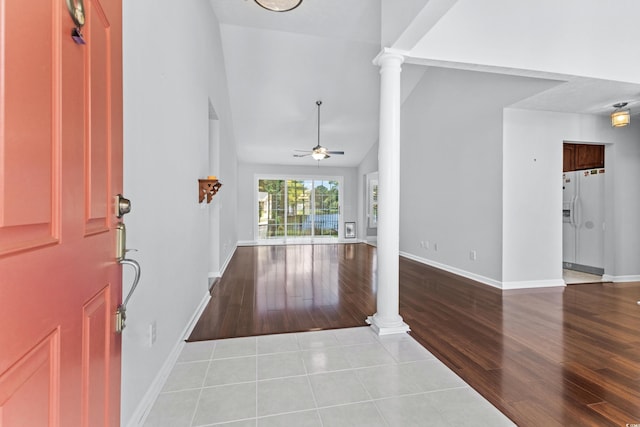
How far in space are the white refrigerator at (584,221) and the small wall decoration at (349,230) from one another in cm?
549

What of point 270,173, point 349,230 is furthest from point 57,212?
point 349,230

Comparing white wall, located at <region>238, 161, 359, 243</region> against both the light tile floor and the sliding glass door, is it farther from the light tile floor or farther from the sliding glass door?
the light tile floor

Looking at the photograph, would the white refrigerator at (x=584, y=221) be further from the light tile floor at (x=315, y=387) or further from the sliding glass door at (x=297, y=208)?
the sliding glass door at (x=297, y=208)

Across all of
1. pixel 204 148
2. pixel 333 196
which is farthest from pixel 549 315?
pixel 333 196

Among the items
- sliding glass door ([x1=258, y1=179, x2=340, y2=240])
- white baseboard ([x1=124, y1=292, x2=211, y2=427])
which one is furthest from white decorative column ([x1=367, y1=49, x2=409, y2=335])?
sliding glass door ([x1=258, y1=179, x2=340, y2=240])

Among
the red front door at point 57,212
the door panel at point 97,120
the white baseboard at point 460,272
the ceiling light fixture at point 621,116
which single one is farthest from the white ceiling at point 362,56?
the white baseboard at point 460,272

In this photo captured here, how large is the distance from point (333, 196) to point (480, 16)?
7099 mm

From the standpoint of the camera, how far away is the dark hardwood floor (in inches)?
69.1

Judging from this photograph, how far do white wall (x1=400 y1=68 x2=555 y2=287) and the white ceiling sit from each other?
433mm

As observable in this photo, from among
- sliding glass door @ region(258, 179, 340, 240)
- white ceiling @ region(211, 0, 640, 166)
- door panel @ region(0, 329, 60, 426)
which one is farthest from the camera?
sliding glass door @ region(258, 179, 340, 240)

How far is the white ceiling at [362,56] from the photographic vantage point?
276 cm

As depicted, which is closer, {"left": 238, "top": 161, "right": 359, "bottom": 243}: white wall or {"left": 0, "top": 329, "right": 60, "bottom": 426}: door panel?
{"left": 0, "top": 329, "right": 60, "bottom": 426}: door panel

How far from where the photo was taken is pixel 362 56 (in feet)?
16.8

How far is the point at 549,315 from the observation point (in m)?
3.08
